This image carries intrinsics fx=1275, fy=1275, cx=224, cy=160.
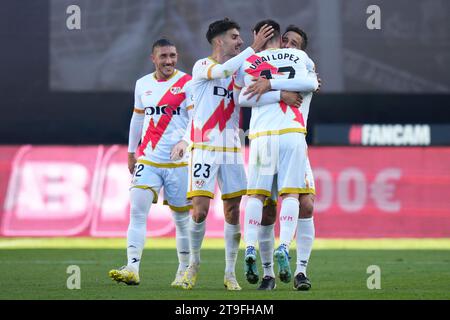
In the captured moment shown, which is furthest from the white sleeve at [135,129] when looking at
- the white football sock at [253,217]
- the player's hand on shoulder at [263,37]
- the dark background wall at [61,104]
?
the dark background wall at [61,104]

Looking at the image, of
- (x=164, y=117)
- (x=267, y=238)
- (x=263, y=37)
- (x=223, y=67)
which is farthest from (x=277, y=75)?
(x=267, y=238)

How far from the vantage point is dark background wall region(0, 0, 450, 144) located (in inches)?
689

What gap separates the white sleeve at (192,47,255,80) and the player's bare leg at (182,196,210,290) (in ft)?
3.00

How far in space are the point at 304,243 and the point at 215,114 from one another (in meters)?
1.18

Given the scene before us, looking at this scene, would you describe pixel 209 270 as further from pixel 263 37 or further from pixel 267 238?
pixel 263 37

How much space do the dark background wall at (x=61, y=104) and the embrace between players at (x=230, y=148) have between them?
7.54 meters

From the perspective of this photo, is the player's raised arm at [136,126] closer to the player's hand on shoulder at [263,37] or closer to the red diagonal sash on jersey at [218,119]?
the red diagonal sash on jersey at [218,119]

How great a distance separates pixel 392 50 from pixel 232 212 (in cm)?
865

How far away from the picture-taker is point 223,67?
9203 mm

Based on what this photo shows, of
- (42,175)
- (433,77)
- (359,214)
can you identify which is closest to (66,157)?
(42,175)

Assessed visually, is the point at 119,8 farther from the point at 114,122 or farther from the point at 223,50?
the point at 223,50

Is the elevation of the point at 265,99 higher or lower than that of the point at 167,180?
higher

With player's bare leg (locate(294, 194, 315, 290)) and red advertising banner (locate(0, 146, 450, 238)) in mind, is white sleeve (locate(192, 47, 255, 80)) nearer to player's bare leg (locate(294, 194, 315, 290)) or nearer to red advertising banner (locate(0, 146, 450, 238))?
player's bare leg (locate(294, 194, 315, 290))

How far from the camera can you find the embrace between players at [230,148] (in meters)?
Result: 9.12
